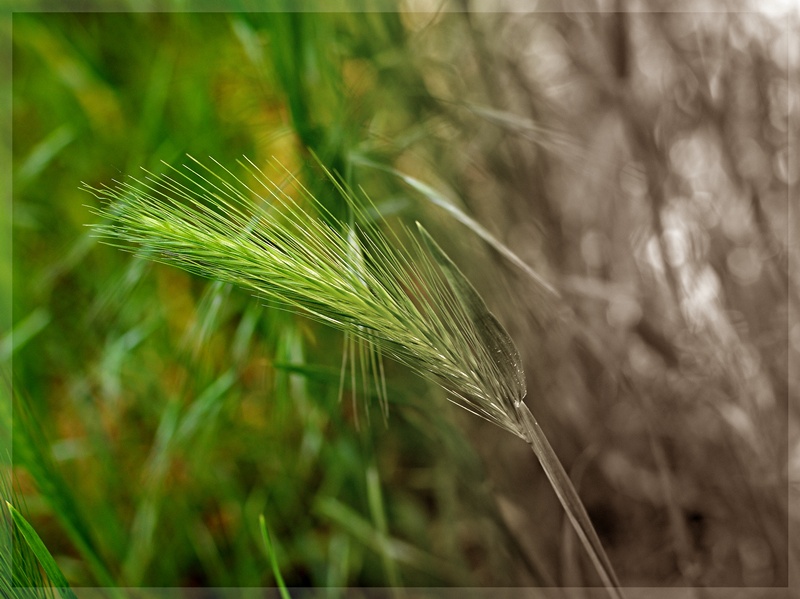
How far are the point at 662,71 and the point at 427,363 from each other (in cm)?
59

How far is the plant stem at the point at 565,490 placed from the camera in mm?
245

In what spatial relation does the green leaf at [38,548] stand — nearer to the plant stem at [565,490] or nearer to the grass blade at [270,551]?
the grass blade at [270,551]

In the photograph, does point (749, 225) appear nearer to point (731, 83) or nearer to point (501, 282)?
point (731, 83)

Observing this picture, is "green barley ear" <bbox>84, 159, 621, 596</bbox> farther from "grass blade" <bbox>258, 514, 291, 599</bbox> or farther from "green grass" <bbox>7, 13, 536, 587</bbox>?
"green grass" <bbox>7, 13, 536, 587</bbox>

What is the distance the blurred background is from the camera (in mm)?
567

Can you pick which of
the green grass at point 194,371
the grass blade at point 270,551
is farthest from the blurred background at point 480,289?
the grass blade at point 270,551

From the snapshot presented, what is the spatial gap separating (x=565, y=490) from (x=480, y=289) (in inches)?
Result: 13.6

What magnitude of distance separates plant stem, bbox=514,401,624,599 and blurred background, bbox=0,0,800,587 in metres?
0.23

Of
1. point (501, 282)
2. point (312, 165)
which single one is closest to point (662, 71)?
point (501, 282)

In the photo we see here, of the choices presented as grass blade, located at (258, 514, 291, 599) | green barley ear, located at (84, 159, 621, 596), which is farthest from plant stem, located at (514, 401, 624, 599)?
grass blade, located at (258, 514, 291, 599)

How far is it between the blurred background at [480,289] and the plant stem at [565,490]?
232 mm

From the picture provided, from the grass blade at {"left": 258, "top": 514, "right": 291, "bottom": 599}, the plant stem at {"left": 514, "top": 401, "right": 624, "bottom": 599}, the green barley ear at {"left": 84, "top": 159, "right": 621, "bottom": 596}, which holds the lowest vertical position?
the grass blade at {"left": 258, "top": 514, "right": 291, "bottom": 599}

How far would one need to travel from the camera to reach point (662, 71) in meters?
0.68

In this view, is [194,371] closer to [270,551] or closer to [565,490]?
[270,551]
